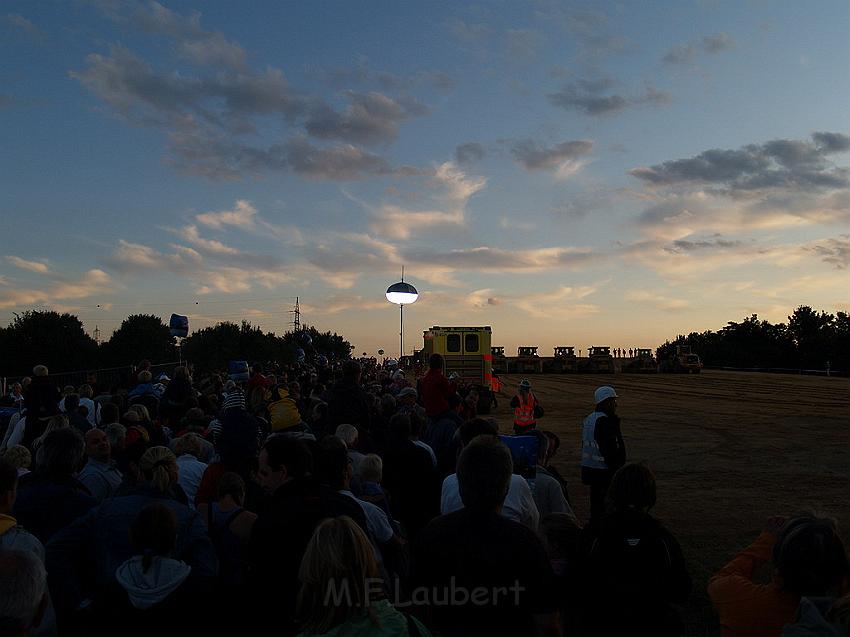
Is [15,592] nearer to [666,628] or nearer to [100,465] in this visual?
[666,628]

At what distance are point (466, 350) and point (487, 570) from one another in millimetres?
22711

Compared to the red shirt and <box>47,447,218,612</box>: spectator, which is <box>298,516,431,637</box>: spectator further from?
the red shirt

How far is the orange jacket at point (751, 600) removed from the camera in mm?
2930

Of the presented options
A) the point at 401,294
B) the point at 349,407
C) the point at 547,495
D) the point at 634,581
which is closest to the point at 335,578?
the point at 634,581

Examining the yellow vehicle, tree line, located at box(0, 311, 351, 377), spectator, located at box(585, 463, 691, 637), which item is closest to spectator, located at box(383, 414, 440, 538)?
spectator, located at box(585, 463, 691, 637)

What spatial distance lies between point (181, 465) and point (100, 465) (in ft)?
2.07

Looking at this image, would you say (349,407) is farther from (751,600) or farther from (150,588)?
(751,600)

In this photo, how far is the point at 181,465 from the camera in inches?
222

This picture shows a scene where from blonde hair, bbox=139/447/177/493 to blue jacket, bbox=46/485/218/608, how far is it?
138 mm

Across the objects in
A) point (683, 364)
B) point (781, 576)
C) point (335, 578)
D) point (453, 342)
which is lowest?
point (781, 576)

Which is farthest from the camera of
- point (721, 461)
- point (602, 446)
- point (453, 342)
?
point (453, 342)

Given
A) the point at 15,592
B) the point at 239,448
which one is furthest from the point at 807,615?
the point at 239,448

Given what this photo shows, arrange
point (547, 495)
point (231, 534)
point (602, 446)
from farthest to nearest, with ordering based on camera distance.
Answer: point (602, 446)
point (547, 495)
point (231, 534)

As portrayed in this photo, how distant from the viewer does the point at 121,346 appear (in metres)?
85.4
